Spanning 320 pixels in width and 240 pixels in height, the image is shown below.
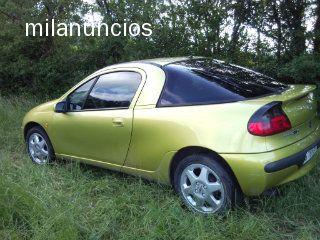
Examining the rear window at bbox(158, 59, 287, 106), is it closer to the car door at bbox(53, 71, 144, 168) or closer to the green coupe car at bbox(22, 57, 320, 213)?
the green coupe car at bbox(22, 57, 320, 213)

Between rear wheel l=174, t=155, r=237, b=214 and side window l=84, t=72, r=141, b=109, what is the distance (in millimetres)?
1028

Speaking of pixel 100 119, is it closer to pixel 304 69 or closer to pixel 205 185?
pixel 205 185

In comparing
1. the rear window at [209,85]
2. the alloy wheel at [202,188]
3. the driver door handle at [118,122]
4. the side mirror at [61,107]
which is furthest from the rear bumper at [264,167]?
the side mirror at [61,107]

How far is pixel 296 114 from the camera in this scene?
4.11 meters

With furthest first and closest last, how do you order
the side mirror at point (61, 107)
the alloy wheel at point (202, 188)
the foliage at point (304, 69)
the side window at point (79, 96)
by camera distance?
the foliage at point (304, 69)
the side mirror at point (61, 107)
the side window at point (79, 96)
the alloy wheel at point (202, 188)

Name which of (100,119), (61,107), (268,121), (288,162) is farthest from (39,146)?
(288,162)

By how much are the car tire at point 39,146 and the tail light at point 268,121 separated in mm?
2985

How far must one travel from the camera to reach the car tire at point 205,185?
157 inches

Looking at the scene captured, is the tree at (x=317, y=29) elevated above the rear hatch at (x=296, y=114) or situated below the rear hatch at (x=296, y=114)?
above

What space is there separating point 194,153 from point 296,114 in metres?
0.98

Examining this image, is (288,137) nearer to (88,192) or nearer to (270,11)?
(88,192)

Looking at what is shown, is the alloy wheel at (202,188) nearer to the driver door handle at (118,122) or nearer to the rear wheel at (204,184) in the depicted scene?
the rear wheel at (204,184)

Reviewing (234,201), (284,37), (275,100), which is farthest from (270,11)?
(234,201)

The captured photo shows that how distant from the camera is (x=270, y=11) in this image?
7371mm
